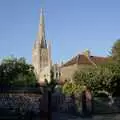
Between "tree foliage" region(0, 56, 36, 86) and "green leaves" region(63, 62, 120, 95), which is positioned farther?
"tree foliage" region(0, 56, 36, 86)

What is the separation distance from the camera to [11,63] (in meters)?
88.1

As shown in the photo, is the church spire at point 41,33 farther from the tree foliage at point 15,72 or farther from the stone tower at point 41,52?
the tree foliage at point 15,72

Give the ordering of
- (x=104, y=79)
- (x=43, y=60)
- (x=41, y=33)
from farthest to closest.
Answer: (x=41, y=33), (x=43, y=60), (x=104, y=79)

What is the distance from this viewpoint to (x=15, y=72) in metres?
87.5

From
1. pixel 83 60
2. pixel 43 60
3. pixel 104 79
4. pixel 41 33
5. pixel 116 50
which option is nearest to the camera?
pixel 104 79

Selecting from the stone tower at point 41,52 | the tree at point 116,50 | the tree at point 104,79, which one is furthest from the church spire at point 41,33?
the tree at point 104,79

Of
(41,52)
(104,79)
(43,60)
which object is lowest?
(104,79)

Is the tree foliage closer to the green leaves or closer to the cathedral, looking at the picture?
the cathedral

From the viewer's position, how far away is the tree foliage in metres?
83.9

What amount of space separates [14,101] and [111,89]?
17.8 m

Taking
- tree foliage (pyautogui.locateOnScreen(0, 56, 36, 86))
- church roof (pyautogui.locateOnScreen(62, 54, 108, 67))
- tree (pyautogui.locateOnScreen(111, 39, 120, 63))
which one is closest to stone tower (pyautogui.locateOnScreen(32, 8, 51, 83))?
tree foliage (pyautogui.locateOnScreen(0, 56, 36, 86))

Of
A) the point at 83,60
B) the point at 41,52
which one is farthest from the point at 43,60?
the point at 83,60

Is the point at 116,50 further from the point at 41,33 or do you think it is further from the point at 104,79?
the point at 41,33

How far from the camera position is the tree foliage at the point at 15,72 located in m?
83.9
